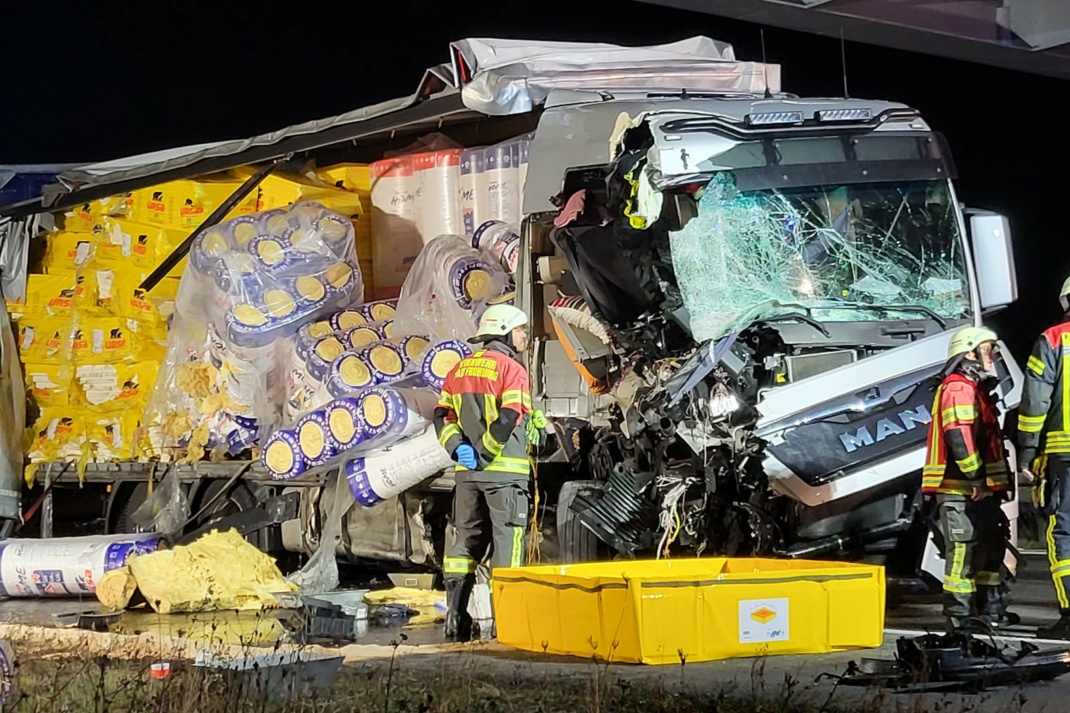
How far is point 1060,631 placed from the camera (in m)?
6.43

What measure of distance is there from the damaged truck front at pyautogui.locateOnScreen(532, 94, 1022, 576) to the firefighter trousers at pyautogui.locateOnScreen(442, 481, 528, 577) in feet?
1.70

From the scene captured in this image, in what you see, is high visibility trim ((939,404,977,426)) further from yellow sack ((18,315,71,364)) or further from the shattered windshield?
yellow sack ((18,315,71,364))

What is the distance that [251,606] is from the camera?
331 inches

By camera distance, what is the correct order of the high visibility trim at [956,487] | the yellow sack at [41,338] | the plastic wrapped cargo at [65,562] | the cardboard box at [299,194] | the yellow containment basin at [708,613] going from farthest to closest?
1. the yellow sack at [41,338]
2. the cardboard box at [299,194]
3. the plastic wrapped cargo at [65,562]
4. the high visibility trim at [956,487]
5. the yellow containment basin at [708,613]

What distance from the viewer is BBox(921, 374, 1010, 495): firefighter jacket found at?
640 centimetres

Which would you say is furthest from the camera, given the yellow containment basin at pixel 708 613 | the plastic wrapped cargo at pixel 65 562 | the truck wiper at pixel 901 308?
the plastic wrapped cargo at pixel 65 562

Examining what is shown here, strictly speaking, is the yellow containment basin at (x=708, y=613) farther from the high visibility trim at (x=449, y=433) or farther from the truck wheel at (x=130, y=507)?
the truck wheel at (x=130, y=507)

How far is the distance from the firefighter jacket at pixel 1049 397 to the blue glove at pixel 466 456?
265 centimetres

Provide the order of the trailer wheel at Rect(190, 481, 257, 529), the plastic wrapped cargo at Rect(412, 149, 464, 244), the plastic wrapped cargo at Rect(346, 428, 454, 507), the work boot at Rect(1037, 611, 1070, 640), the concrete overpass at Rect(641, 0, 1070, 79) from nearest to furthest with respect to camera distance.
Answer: the work boot at Rect(1037, 611, 1070, 640) → the plastic wrapped cargo at Rect(346, 428, 454, 507) → the trailer wheel at Rect(190, 481, 257, 529) → the plastic wrapped cargo at Rect(412, 149, 464, 244) → the concrete overpass at Rect(641, 0, 1070, 79)

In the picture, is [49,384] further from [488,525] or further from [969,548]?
[969,548]

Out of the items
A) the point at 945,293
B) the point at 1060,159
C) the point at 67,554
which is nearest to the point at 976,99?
the point at 1060,159

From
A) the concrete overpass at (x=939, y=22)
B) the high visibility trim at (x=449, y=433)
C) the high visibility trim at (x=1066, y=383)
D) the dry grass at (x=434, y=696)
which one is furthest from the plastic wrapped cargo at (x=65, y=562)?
the concrete overpass at (x=939, y=22)

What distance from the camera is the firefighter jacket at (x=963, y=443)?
6.40 meters

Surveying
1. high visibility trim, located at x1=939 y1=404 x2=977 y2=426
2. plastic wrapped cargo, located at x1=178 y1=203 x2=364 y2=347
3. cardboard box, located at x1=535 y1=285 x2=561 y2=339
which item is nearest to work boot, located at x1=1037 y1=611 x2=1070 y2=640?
high visibility trim, located at x1=939 y1=404 x2=977 y2=426
